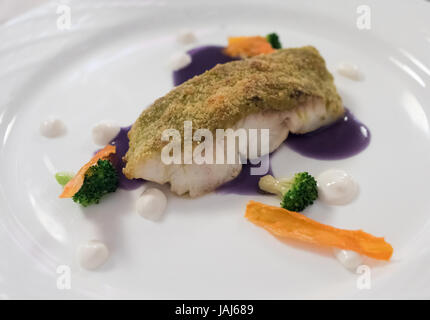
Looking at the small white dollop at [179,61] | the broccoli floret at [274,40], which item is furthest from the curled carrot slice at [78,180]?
the broccoli floret at [274,40]

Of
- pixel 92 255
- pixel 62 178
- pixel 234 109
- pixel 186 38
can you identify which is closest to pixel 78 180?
pixel 62 178

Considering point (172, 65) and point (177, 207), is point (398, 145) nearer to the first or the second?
point (177, 207)

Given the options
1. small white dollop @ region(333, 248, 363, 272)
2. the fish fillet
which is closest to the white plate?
small white dollop @ region(333, 248, 363, 272)

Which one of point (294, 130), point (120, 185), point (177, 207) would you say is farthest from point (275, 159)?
point (120, 185)

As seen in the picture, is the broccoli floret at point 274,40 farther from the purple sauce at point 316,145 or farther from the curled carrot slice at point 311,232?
the curled carrot slice at point 311,232

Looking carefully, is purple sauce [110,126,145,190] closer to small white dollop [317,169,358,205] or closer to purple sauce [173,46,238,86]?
purple sauce [173,46,238,86]

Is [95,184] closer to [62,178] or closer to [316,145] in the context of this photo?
[62,178]
